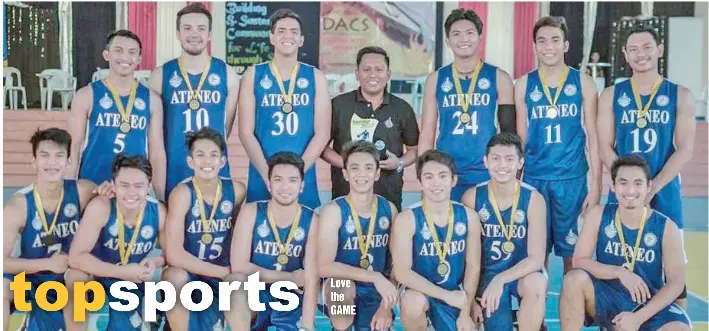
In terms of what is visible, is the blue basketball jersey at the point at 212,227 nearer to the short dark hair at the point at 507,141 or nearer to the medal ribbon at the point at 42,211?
the medal ribbon at the point at 42,211

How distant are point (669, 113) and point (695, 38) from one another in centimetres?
781

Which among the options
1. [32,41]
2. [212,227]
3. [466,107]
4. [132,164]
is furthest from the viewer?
[32,41]

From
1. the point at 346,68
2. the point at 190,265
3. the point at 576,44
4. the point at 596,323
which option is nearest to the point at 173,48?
the point at 346,68

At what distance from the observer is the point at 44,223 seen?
3955 mm

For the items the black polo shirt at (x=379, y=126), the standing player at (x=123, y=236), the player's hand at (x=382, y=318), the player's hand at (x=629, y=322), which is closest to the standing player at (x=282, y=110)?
the black polo shirt at (x=379, y=126)

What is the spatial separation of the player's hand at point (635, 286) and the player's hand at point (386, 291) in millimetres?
1133

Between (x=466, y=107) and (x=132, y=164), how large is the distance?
A: 69.8 inches

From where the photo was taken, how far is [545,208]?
4086 mm

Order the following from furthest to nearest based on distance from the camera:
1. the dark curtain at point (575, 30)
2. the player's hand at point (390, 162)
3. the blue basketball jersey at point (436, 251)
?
the dark curtain at point (575, 30)
the player's hand at point (390, 162)
the blue basketball jersey at point (436, 251)

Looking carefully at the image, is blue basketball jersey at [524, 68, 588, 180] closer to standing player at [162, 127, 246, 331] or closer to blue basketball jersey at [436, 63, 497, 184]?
blue basketball jersey at [436, 63, 497, 184]

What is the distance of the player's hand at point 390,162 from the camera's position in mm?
4277

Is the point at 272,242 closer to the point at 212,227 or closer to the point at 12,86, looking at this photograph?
the point at 212,227

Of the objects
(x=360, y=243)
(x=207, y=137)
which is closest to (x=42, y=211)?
(x=207, y=137)

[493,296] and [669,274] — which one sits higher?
[669,274]
